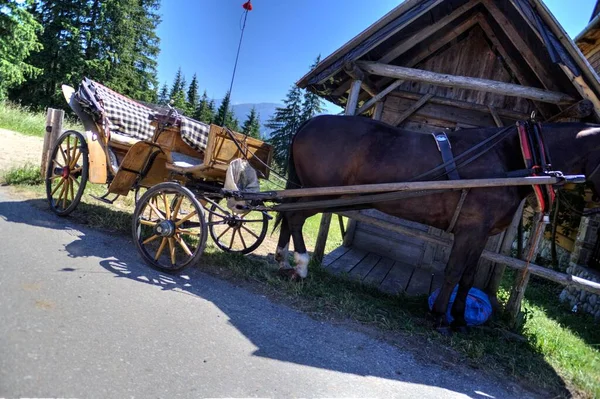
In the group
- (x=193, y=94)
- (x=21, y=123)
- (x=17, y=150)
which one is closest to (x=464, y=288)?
(x=17, y=150)

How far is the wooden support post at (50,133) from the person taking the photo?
5.95 metres

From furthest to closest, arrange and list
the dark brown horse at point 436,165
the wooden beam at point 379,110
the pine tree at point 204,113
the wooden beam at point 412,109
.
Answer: the pine tree at point 204,113 → the wooden beam at point 379,110 → the wooden beam at point 412,109 → the dark brown horse at point 436,165

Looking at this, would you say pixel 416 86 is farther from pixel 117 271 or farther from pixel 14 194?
pixel 14 194

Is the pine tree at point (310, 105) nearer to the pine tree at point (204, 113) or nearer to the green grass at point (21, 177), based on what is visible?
the pine tree at point (204, 113)

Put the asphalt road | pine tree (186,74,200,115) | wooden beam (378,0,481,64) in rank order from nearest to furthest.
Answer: the asphalt road
wooden beam (378,0,481,64)
pine tree (186,74,200,115)

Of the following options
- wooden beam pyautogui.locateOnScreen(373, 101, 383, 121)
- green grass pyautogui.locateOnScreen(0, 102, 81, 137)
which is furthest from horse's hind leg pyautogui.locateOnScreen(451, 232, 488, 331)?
green grass pyautogui.locateOnScreen(0, 102, 81, 137)

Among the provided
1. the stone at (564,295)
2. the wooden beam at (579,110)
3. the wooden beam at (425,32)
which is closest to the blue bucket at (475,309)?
the wooden beam at (579,110)

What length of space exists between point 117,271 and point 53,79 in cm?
3222

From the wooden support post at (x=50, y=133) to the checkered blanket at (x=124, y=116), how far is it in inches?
57.2

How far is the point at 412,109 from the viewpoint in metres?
6.39

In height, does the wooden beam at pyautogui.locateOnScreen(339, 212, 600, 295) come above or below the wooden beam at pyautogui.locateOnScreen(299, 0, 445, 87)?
below

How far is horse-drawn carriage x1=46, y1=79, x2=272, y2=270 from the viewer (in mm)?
3740

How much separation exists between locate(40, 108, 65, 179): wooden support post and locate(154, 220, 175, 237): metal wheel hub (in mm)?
3607

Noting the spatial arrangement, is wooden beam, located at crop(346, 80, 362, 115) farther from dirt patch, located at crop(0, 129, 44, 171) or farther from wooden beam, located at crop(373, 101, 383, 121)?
dirt patch, located at crop(0, 129, 44, 171)
